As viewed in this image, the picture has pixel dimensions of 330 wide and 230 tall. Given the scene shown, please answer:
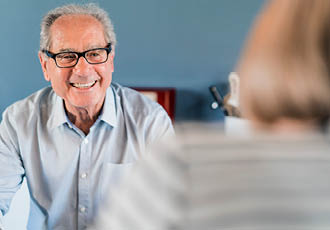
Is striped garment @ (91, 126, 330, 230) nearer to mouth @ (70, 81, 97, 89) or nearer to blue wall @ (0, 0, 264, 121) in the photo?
mouth @ (70, 81, 97, 89)

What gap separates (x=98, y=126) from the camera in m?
1.52

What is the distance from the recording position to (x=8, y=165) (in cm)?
142

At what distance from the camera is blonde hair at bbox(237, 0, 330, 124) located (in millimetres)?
446

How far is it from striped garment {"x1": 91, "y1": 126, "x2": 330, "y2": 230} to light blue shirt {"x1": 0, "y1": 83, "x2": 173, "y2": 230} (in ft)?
3.31

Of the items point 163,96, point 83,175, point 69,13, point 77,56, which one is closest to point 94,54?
point 77,56

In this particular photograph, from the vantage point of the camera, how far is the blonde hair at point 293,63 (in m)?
0.45

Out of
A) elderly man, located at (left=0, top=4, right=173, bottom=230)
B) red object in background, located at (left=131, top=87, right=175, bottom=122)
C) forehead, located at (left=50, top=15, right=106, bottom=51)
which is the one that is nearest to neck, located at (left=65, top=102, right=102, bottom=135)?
elderly man, located at (left=0, top=4, right=173, bottom=230)

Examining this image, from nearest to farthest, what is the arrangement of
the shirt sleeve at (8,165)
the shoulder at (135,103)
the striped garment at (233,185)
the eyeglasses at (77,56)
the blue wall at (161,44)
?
the striped garment at (233,185), the shirt sleeve at (8,165), the eyeglasses at (77,56), the shoulder at (135,103), the blue wall at (161,44)

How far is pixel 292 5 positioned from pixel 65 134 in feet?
3.80

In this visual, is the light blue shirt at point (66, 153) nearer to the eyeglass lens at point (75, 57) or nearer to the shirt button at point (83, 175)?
the shirt button at point (83, 175)

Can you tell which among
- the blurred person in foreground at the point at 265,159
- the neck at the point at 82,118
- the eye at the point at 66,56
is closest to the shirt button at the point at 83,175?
the neck at the point at 82,118

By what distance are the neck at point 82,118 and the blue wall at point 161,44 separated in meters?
1.00

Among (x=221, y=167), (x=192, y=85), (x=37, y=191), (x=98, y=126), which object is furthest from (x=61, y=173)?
(x=192, y=85)

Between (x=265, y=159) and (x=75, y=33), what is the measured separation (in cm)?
117
